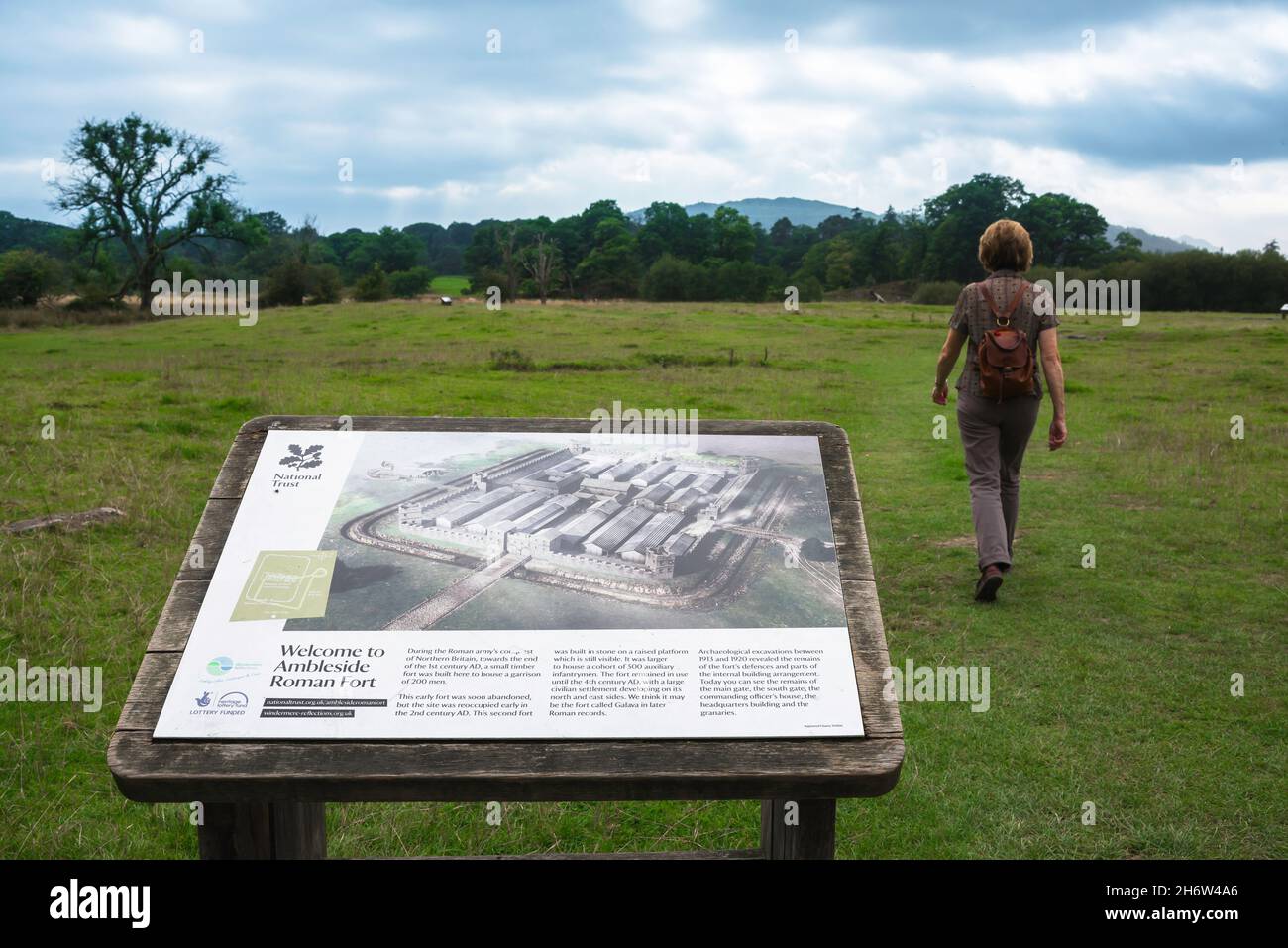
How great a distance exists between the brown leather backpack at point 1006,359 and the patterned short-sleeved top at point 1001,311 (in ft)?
0.15

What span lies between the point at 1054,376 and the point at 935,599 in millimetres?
1768

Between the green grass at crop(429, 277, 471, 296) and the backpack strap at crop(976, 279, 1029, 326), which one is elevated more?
the green grass at crop(429, 277, 471, 296)

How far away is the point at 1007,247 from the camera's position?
664 cm

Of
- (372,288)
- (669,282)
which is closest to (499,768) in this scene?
(372,288)

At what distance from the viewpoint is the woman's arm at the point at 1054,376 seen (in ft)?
21.2

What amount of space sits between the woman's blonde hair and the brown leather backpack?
22 cm

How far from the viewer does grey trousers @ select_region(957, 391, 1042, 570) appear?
673cm

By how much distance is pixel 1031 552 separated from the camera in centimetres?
843

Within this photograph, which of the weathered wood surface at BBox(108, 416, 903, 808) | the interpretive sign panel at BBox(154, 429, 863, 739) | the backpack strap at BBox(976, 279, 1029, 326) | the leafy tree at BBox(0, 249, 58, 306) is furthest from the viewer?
the leafy tree at BBox(0, 249, 58, 306)

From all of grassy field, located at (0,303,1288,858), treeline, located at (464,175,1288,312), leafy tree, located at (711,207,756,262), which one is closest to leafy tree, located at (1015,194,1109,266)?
treeline, located at (464,175,1288,312)

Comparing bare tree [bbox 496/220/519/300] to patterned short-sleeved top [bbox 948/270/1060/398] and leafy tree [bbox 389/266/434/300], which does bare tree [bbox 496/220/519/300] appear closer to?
leafy tree [bbox 389/266/434/300]

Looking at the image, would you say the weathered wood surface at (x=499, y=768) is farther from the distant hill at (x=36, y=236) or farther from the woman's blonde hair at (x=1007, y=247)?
the distant hill at (x=36, y=236)

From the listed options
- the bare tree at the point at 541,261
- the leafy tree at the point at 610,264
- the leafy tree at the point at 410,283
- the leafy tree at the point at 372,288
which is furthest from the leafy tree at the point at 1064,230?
the leafy tree at the point at 372,288
